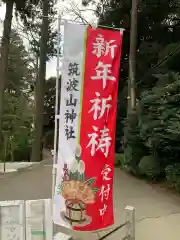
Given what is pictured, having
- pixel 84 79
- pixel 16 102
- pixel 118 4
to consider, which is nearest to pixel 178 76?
pixel 84 79

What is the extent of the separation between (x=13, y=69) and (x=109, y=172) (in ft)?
72.4

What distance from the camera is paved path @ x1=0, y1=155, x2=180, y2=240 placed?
5082 millimetres

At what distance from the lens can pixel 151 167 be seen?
28.7ft

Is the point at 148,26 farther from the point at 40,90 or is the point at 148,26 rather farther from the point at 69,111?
the point at 69,111

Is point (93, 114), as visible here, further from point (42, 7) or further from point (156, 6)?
point (156, 6)

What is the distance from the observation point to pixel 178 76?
8469 millimetres

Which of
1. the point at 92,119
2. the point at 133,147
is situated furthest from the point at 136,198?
the point at 92,119

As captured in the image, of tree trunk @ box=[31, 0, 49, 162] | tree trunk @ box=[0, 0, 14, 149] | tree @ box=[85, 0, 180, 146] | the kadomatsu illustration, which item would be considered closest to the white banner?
the kadomatsu illustration

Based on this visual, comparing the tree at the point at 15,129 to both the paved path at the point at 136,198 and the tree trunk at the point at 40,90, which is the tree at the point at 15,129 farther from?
the paved path at the point at 136,198

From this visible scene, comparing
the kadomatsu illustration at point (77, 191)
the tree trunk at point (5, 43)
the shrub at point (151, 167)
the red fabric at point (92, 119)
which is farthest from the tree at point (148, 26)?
the kadomatsu illustration at point (77, 191)

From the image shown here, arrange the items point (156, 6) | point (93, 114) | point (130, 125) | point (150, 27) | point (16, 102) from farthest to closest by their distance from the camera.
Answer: point (16, 102) < point (150, 27) < point (156, 6) < point (130, 125) < point (93, 114)

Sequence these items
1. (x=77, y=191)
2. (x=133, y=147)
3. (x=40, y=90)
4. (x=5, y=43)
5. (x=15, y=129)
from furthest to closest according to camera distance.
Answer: (x=15, y=129)
(x=40, y=90)
(x=5, y=43)
(x=133, y=147)
(x=77, y=191)

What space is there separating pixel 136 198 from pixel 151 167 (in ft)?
5.58

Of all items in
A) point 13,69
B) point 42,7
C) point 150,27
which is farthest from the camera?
point 13,69
